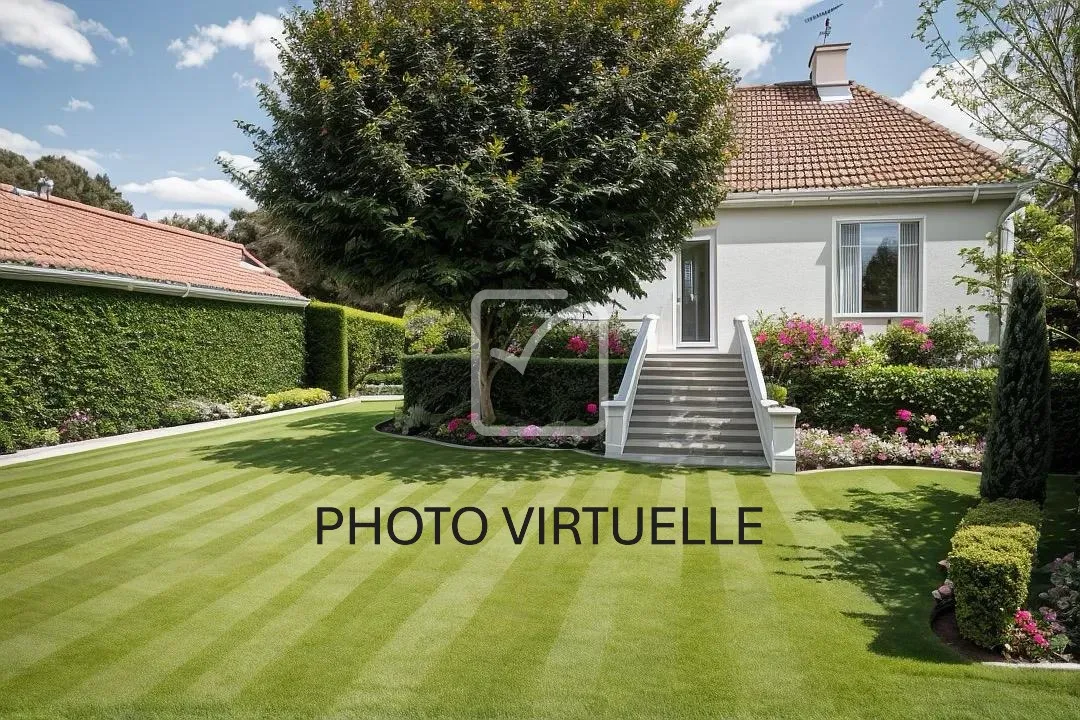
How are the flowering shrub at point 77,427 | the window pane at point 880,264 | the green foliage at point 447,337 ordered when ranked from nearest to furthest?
the flowering shrub at point 77,427 → the window pane at point 880,264 → the green foliage at point 447,337

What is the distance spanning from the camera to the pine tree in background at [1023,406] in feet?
21.1

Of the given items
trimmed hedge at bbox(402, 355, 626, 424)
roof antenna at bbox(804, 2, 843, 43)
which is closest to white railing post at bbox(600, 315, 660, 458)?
trimmed hedge at bbox(402, 355, 626, 424)

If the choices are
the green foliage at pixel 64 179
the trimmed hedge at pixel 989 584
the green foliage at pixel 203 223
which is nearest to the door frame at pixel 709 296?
the trimmed hedge at pixel 989 584

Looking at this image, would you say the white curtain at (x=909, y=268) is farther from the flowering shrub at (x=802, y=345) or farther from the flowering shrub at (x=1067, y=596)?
the flowering shrub at (x=1067, y=596)

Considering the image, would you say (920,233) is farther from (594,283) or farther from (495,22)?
(495,22)

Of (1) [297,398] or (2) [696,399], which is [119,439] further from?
(2) [696,399]

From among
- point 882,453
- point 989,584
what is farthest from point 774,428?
point 989,584

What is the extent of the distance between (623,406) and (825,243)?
7.01m

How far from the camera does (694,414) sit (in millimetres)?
11727

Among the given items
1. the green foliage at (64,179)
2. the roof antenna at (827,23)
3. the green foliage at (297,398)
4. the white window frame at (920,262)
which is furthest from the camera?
the green foliage at (64,179)

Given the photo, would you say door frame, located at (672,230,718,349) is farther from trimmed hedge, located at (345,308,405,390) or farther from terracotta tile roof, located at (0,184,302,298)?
terracotta tile roof, located at (0,184,302,298)

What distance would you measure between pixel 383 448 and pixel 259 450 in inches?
81.2

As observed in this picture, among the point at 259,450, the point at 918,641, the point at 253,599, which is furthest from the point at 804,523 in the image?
the point at 259,450

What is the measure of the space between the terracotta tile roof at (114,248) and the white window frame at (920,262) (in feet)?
46.9
